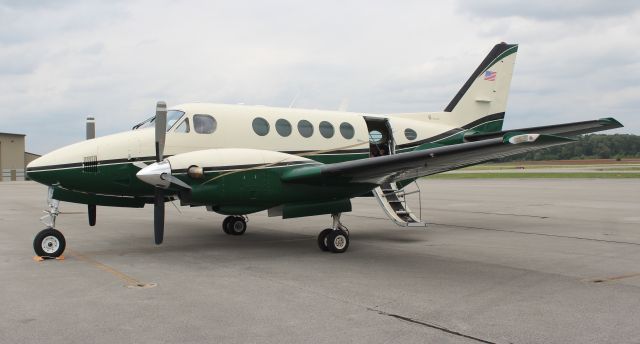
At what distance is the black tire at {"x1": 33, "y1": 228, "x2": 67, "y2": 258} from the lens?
936 centimetres

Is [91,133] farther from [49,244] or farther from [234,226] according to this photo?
[234,226]

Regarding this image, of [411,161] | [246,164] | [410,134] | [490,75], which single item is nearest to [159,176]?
[246,164]

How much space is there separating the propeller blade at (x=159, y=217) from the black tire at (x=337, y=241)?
3127 millimetres

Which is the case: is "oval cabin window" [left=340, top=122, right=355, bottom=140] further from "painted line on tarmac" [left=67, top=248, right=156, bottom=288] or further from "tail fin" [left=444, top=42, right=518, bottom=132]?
"painted line on tarmac" [left=67, top=248, right=156, bottom=288]

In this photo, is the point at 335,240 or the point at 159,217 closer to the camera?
the point at 159,217

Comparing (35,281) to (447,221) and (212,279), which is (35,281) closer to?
(212,279)

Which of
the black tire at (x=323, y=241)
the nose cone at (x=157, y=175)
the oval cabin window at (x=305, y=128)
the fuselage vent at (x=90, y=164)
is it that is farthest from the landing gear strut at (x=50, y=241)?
the oval cabin window at (x=305, y=128)

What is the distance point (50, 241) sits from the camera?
9469 mm

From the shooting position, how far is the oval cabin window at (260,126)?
11281mm

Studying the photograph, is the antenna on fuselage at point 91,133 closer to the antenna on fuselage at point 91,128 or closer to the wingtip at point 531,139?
the antenna on fuselage at point 91,128

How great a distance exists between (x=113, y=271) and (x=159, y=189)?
152cm

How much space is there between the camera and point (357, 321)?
5703mm

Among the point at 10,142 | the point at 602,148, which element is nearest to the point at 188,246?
the point at 10,142

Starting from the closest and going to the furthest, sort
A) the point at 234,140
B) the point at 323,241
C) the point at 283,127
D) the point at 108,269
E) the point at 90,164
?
the point at 108,269 < the point at 90,164 < the point at 323,241 < the point at 234,140 < the point at 283,127
